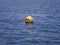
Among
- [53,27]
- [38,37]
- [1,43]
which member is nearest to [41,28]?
[53,27]

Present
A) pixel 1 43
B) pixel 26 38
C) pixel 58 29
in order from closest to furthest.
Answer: pixel 1 43 → pixel 26 38 → pixel 58 29

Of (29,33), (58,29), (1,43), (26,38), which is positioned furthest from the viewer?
(58,29)

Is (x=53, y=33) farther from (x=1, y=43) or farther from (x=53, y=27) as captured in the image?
(x=1, y=43)

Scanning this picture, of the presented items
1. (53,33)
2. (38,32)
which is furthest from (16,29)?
(53,33)

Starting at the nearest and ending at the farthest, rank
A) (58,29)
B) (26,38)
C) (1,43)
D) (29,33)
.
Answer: (1,43)
(26,38)
(29,33)
(58,29)

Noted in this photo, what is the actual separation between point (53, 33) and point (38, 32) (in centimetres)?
154

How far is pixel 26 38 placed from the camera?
69.8 ft

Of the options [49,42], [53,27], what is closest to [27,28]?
[53,27]

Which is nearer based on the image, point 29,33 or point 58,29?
point 29,33

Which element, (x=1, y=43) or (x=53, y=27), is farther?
(x=53, y=27)

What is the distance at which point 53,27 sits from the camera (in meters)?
24.9

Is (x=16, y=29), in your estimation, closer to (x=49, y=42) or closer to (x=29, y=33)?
(x=29, y=33)

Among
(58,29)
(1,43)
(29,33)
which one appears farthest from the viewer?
(58,29)

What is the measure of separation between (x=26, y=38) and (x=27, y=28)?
11.2ft
